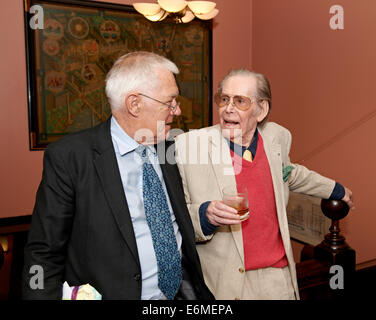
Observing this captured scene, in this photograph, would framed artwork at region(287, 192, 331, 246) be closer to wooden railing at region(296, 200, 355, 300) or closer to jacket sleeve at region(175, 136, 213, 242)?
wooden railing at region(296, 200, 355, 300)

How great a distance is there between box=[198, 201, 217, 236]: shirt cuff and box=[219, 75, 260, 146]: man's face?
364mm

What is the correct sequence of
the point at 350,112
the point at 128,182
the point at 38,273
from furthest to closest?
the point at 350,112 → the point at 128,182 → the point at 38,273

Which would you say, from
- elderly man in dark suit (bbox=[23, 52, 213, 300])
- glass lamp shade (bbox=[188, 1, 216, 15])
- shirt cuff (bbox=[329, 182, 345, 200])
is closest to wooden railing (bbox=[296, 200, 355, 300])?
shirt cuff (bbox=[329, 182, 345, 200])

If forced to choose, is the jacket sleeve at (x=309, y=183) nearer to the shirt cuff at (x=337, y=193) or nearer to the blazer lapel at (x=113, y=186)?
the shirt cuff at (x=337, y=193)

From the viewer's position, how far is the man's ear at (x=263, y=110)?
1854 millimetres

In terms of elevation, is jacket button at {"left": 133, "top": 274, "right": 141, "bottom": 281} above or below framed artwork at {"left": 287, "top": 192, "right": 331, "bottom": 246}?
above

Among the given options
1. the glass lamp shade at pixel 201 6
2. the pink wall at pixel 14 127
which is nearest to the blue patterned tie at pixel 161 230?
the glass lamp shade at pixel 201 6

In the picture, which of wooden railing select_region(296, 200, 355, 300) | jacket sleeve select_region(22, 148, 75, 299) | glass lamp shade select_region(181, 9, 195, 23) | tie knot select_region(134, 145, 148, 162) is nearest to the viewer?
jacket sleeve select_region(22, 148, 75, 299)

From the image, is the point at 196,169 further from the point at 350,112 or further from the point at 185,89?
the point at 185,89

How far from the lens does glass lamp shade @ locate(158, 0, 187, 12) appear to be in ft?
12.6

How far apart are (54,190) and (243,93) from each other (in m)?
0.95

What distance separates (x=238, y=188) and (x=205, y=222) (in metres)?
0.23

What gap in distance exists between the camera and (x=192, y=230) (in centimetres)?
168
